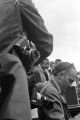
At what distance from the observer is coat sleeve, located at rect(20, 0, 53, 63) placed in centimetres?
184

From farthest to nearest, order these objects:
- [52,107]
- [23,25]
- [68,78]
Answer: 1. [68,78]
2. [52,107]
3. [23,25]

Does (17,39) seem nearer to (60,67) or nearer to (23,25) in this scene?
(23,25)

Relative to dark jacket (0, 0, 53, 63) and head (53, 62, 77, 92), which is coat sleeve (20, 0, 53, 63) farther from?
head (53, 62, 77, 92)

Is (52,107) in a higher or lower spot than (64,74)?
lower

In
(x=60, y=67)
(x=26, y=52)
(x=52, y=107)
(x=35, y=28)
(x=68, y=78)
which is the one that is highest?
(x=60, y=67)

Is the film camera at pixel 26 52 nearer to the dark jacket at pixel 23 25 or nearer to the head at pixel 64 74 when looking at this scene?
the dark jacket at pixel 23 25

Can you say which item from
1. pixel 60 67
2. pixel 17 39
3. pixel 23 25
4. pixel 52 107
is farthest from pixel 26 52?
pixel 60 67

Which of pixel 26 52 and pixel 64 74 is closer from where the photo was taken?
pixel 26 52

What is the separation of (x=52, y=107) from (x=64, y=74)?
3.30 m

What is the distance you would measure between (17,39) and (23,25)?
182 millimetres

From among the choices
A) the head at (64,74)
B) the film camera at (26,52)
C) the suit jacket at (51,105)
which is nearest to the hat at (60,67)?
the head at (64,74)

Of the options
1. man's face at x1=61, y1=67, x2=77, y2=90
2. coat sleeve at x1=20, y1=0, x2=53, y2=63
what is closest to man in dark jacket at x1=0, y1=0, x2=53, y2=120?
coat sleeve at x1=20, y1=0, x2=53, y2=63

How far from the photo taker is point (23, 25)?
1.86 metres

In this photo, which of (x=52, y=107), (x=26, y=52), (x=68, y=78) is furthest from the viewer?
(x=68, y=78)
